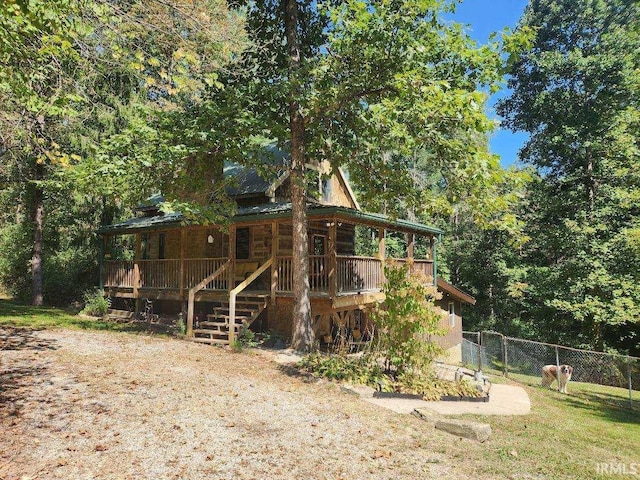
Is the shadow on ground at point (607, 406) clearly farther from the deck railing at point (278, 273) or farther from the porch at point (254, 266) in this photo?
the porch at point (254, 266)

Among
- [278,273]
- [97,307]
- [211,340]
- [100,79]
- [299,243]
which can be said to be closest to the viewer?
[299,243]

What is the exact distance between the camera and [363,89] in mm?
10867

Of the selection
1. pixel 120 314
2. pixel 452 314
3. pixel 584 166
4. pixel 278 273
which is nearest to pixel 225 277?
pixel 278 273

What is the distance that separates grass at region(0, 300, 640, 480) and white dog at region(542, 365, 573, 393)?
58 cm

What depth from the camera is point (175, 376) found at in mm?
8406

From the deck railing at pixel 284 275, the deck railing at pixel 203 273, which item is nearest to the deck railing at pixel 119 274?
the deck railing at pixel 203 273

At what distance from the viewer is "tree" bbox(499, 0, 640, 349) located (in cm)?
2056

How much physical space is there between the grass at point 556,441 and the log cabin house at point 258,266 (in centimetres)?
397

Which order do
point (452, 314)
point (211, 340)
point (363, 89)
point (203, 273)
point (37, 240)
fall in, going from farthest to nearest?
1. point (452, 314)
2. point (37, 240)
3. point (203, 273)
4. point (211, 340)
5. point (363, 89)

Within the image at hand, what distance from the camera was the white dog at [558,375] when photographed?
1421 cm

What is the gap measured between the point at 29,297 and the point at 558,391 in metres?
26.2

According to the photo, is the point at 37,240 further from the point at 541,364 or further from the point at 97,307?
the point at 541,364

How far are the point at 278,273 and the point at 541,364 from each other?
33.8ft

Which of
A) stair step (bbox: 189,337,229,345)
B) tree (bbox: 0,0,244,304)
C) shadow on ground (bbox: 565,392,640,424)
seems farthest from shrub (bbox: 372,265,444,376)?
tree (bbox: 0,0,244,304)
